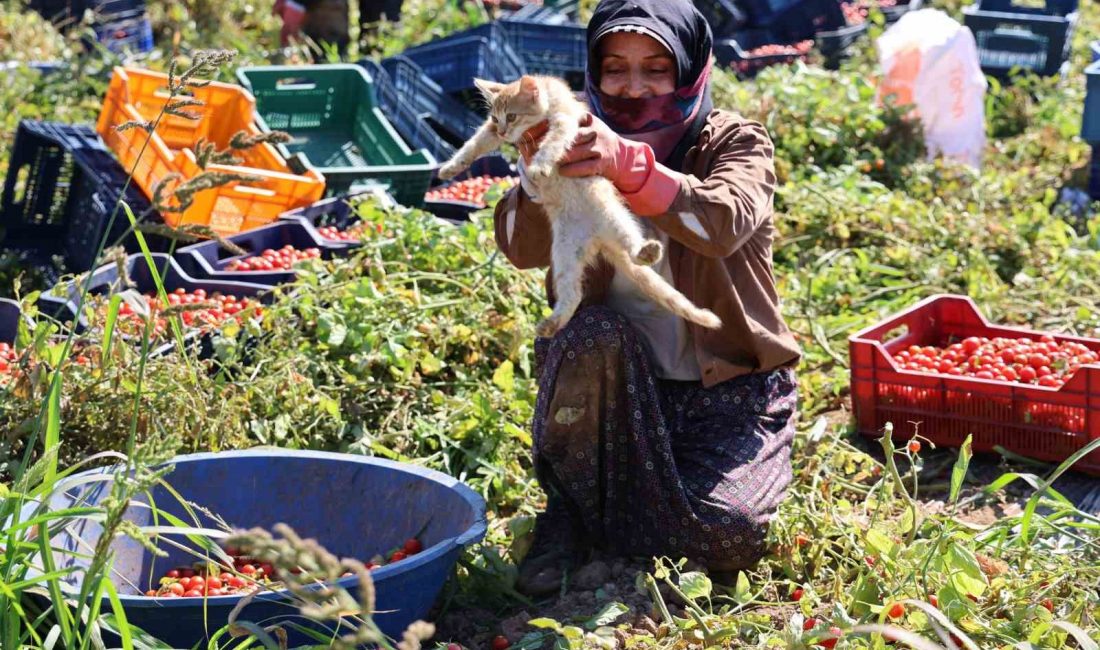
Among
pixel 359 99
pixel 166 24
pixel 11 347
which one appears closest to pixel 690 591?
pixel 11 347

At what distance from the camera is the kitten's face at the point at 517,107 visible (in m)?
2.27

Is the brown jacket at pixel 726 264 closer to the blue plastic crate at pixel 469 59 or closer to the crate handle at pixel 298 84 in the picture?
the crate handle at pixel 298 84

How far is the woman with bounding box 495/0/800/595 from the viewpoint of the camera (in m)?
2.65

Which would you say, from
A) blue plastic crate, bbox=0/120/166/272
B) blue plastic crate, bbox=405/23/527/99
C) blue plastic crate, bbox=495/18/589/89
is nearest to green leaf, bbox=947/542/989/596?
blue plastic crate, bbox=0/120/166/272

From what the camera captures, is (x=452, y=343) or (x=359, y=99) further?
(x=359, y=99)

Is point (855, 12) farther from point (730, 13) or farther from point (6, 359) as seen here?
point (6, 359)

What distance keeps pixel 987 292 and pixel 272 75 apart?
3.06 metres

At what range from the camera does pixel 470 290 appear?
150 inches

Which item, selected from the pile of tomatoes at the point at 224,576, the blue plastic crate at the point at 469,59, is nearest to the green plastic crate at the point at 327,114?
the blue plastic crate at the point at 469,59

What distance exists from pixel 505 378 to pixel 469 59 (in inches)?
120

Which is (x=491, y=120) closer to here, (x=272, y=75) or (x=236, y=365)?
(x=236, y=365)

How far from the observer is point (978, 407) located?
338cm

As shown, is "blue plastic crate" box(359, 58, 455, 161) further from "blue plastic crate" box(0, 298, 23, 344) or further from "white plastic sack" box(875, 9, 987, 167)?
"blue plastic crate" box(0, 298, 23, 344)

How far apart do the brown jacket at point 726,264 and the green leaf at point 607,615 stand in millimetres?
511
